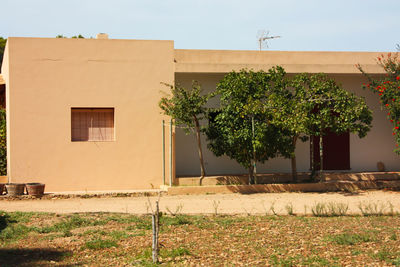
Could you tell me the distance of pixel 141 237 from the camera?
731cm

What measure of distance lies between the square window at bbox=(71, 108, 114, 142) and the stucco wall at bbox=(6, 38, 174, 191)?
11.5 inches

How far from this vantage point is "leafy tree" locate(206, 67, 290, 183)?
43.5ft

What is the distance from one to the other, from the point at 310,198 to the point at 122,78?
642 cm

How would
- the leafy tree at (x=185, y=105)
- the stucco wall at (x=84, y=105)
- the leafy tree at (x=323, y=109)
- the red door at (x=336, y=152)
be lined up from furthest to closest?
the red door at (x=336, y=152)
the stucco wall at (x=84, y=105)
the leafy tree at (x=185, y=105)
the leafy tree at (x=323, y=109)

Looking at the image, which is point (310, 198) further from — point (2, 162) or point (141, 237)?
point (2, 162)

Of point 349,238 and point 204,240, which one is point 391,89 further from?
point 204,240

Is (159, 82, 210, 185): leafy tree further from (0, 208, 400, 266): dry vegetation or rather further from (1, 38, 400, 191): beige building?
(0, 208, 400, 266): dry vegetation

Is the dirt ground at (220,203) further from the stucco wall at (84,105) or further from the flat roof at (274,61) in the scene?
the flat roof at (274,61)

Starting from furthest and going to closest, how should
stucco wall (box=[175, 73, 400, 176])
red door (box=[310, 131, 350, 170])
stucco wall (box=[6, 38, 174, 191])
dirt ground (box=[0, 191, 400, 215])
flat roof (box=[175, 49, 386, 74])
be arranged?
red door (box=[310, 131, 350, 170]) < stucco wall (box=[175, 73, 400, 176]) < flat roof (box=[175, 49, 386, 74]) < stucco wall (box=[6, 38, 174, 191]) < dirt ground (box=[0, 191, 400, 215])

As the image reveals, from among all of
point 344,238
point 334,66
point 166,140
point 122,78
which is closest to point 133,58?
point 122,78

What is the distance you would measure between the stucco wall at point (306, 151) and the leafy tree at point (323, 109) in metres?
2.30

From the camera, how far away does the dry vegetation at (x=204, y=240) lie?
6117mm

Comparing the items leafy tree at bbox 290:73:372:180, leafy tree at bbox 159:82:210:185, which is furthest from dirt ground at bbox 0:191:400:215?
leafy tree at bbox 159:82:210:185

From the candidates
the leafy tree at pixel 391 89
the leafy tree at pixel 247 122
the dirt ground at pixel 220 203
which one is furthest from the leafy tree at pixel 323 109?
the dirt ground at pixel 220 203
